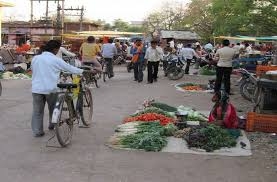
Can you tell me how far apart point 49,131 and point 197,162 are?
312 centimetres

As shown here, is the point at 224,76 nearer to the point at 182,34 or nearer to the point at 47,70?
the point at 47,70

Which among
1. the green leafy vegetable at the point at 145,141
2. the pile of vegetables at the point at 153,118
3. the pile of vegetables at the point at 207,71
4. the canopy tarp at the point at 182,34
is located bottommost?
the pile of vegetables at the point at 207,71

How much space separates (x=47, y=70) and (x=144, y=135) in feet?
6.35

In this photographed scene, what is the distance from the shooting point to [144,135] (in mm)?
8117

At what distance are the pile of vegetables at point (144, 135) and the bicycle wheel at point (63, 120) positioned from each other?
0.87 metres

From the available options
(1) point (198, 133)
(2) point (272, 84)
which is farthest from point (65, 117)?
(2) point (272, 84)

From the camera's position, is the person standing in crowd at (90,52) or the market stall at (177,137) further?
the person standing in crowd at (90,52)

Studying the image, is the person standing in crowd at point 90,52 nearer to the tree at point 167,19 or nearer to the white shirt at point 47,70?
the white shirt at point 47,70

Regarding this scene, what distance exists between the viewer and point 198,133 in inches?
320

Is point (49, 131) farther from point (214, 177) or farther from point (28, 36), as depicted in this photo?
point (28, 36)

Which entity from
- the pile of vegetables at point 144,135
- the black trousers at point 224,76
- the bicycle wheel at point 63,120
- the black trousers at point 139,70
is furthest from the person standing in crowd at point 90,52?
the bicycle wheel at point 63,120

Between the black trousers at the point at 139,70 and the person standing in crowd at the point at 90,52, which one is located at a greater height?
the person standing in crowd at the point at 90,52

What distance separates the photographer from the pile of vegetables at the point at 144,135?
7762mm

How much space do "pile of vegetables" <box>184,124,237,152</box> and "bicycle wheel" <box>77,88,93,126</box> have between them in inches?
85.1
